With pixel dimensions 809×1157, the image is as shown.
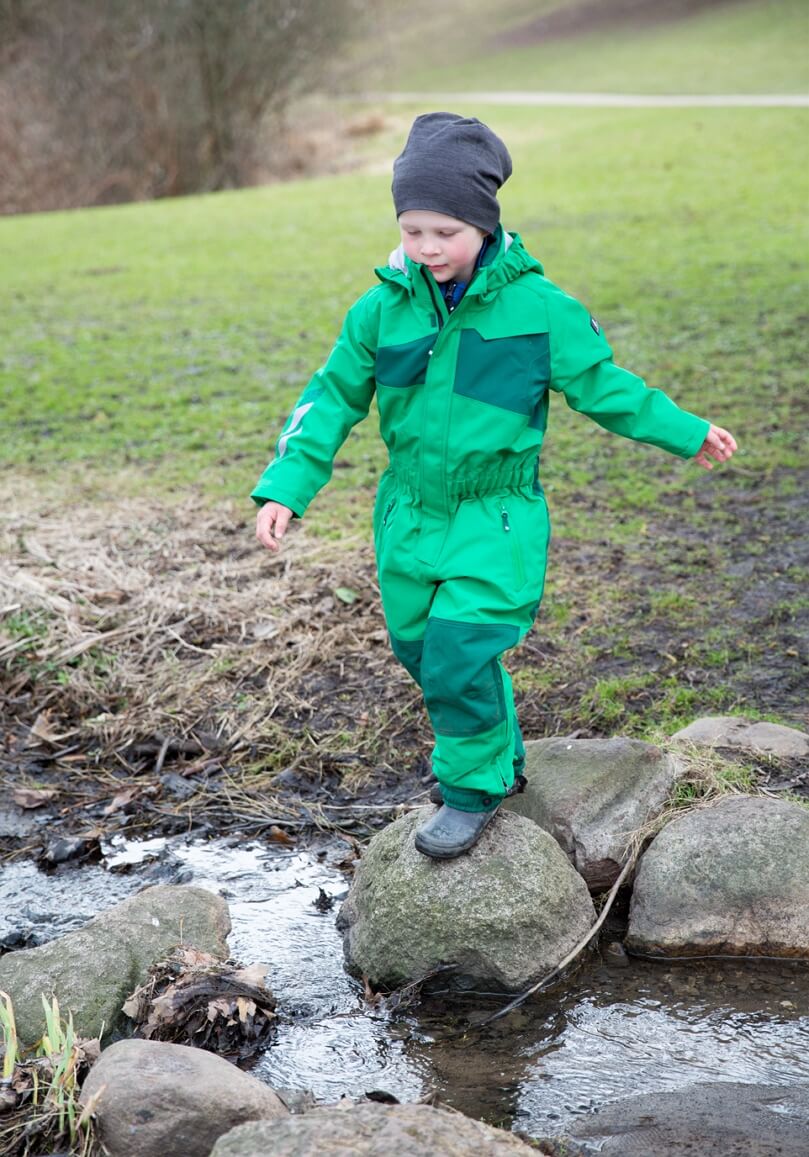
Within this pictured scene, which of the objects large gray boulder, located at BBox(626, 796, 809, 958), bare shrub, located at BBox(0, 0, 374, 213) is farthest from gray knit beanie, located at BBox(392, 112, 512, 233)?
bare shrub, located at BBox(0, 0, 374, 213)

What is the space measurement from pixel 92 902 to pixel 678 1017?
1.76m

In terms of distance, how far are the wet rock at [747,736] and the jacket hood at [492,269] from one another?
168cm

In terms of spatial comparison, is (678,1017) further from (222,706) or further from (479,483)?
(222,706)

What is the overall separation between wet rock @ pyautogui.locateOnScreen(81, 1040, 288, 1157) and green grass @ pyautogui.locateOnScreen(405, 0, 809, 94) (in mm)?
27283

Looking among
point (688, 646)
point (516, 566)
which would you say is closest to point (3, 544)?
point (688, 646)

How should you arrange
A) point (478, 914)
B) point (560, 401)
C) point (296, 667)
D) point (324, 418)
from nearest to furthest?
1. point (478, 914)
2. point (324, 418)
3. point (296, 667)
4. point (560, 401)

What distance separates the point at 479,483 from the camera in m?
3.39

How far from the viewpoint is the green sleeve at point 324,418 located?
3.46 m

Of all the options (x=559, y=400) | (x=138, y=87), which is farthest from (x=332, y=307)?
(x=138, y=87)

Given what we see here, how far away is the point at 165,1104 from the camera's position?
268 centimetres

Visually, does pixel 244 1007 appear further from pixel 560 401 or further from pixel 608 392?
pixel 560 401

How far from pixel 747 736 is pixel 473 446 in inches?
63.7

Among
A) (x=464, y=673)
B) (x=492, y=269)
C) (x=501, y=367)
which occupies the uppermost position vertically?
(x=492, y=269)

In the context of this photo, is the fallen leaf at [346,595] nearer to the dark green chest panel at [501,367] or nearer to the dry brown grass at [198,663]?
A: the dry brown grass at [198,663]
